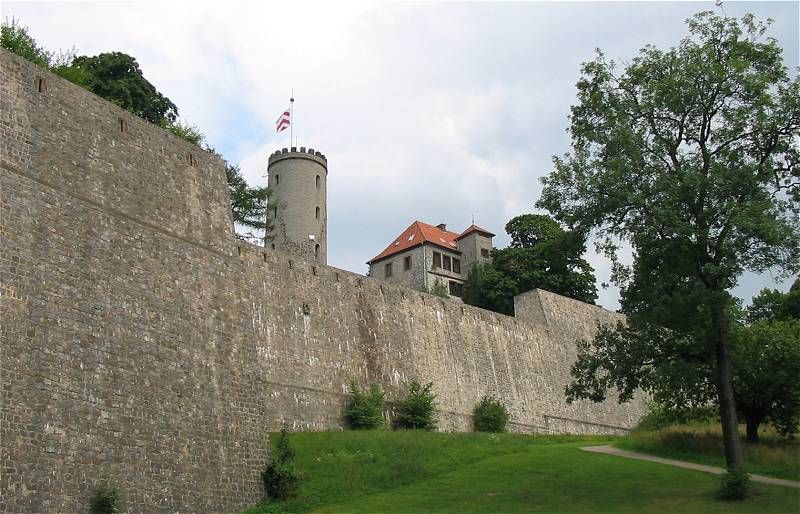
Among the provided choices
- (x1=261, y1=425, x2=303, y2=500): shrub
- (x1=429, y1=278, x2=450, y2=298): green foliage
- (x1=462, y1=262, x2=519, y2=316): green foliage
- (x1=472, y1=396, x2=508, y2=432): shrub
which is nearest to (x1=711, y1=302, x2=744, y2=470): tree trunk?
(x1=261, y1=425, x2=303, y2=500): shrub

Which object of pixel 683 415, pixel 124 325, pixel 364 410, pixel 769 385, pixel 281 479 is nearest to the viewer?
pixel 124 325

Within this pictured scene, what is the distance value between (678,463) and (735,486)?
247 inches

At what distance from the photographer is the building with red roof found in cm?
6662

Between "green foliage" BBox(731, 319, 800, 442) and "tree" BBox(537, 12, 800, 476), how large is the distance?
4.63 m

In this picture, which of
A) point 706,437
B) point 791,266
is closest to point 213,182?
point 791,266

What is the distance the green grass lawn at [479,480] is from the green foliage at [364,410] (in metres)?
2.26

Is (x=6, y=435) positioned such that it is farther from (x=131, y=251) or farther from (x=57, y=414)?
(x=131, y=251)

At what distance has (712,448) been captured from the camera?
27.5 m

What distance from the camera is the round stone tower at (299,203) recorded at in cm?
5622

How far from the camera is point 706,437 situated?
92.6ft

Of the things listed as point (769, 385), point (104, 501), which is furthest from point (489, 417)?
point (104, 501)

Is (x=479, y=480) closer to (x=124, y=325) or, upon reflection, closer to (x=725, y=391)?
(x=725, y=391)

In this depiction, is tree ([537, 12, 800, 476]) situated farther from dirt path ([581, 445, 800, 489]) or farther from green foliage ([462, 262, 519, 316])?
green foliage ([462, 262, 519, 316])

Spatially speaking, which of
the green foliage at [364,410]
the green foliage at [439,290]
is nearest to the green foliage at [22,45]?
the green foliage at [364,410]
